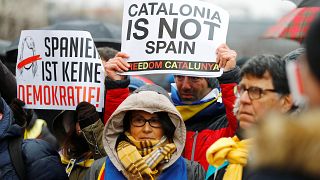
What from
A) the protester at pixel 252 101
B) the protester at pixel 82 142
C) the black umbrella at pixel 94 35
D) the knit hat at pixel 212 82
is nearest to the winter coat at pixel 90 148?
the protester at pixel 82 142

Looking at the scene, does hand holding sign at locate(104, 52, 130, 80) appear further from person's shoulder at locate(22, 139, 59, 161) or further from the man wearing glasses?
the man wearing glasses

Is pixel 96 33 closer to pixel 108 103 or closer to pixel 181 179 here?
pixel 108 103

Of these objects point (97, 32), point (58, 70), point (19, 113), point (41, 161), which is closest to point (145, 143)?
point (41, 161)

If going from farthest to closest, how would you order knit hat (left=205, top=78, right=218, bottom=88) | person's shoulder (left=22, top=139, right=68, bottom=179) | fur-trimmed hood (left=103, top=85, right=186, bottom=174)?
knit hat (left=205, top=78, right=218, bottom=88) < person's shoulder (left=22, top=139, right=68, bottom=179) < fur-trimmed hood (left=103, top=85, right=186, bottom=174)

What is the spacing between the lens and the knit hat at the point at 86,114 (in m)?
5.14

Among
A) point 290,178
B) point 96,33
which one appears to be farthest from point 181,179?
point 96,33

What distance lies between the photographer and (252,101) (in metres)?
3.98

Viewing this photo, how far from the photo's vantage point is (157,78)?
457 inches

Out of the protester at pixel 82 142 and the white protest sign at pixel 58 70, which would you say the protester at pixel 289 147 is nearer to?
the protester at pixel 82 142

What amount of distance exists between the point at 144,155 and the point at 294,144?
246cm

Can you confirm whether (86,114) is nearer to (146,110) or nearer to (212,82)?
(146,110)

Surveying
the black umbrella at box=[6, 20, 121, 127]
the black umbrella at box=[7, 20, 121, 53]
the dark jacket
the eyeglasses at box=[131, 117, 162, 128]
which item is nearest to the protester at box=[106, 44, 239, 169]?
the eyeglasses at box=[131, 117, 162, 128]

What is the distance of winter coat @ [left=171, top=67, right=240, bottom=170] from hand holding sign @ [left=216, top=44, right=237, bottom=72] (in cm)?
4

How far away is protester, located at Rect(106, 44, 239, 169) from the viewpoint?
16.1ft
